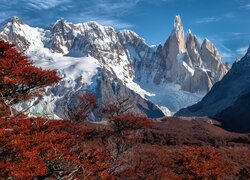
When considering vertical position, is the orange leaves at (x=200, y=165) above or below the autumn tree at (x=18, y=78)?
below

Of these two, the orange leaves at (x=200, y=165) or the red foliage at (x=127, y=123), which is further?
the red foliage at (x=127, y=123)

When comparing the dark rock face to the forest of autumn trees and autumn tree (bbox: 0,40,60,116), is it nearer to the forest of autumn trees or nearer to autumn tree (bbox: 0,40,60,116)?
the forest of autumn trees

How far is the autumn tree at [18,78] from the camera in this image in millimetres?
23062

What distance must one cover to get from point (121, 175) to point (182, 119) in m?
105

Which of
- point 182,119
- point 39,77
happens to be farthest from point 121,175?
point 182,119

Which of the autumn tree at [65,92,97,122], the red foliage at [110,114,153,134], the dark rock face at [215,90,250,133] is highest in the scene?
the autumn tree at [65,92,97,122]

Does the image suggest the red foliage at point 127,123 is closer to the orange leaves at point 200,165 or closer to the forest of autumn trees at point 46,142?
the forest of autumn trees at point 46,142

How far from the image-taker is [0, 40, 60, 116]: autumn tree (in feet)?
75.7

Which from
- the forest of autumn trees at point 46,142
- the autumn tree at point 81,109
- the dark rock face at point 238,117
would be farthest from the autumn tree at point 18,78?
the dark rock face at point 238,117

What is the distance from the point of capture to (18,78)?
23.2 meters

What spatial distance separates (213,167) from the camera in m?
36.7

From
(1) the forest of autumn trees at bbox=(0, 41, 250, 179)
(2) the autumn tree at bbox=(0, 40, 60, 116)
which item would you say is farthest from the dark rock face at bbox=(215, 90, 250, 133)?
(2) the autumn tree at bbox=(0, 40, 60, 116)

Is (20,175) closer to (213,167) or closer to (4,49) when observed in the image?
(4,49)

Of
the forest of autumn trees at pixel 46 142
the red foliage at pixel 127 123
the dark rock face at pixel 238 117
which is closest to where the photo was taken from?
the forest of autumn trees at pixel 46 142
